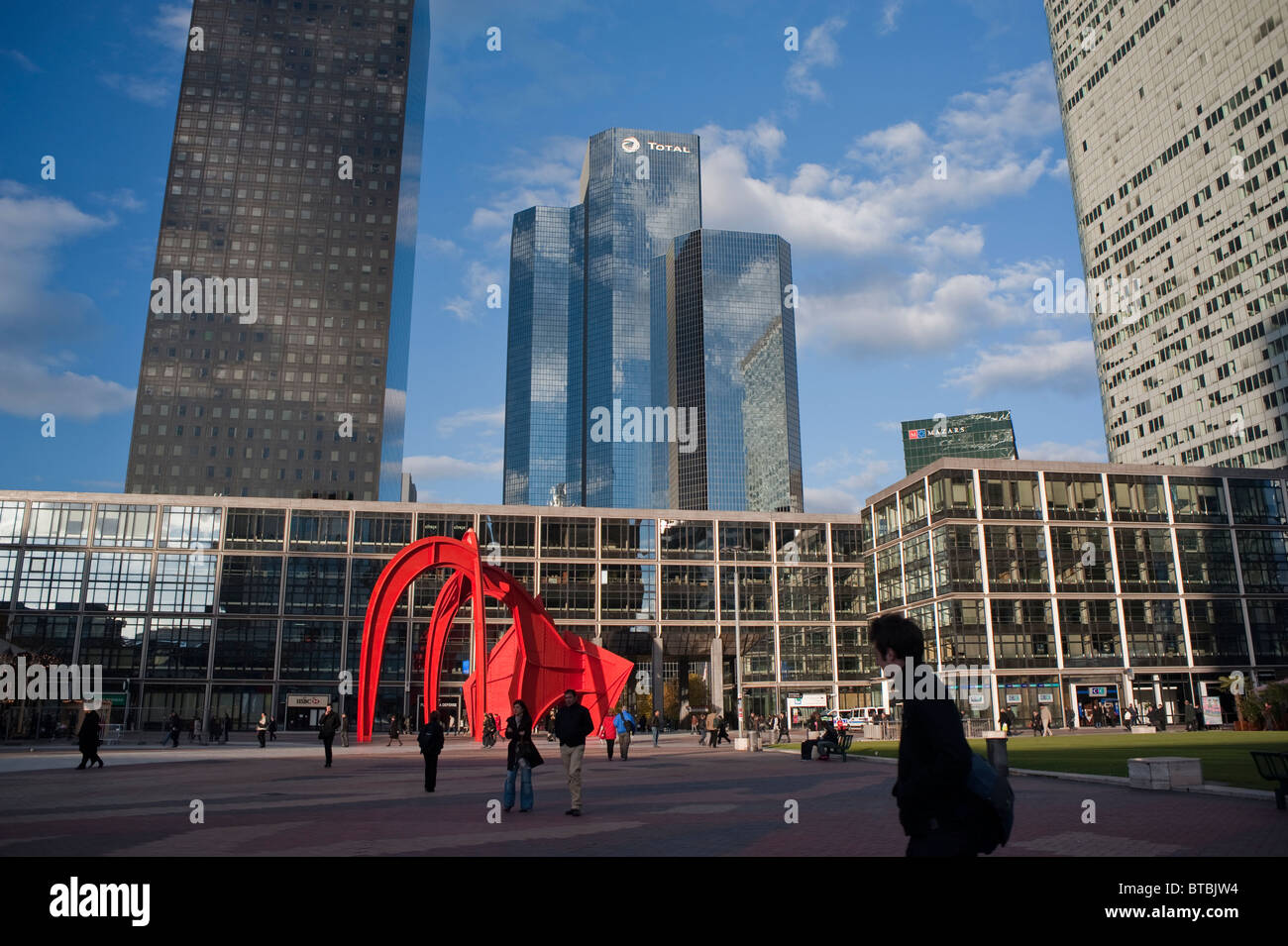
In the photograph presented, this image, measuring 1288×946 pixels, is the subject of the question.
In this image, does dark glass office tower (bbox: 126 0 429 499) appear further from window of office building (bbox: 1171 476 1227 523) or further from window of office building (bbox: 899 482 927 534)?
window of office building (bbox: 1171 476 1227 523)

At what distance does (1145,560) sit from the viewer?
232 feet

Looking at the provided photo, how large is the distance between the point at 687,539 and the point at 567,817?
244 feet

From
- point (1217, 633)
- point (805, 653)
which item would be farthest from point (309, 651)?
point (1217, 633)

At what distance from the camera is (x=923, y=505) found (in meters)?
73.1

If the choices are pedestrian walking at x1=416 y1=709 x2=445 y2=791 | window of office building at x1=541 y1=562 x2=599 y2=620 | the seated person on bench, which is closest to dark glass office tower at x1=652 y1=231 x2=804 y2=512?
window of office building at x1=541 y1=562 x2=599 y2=620

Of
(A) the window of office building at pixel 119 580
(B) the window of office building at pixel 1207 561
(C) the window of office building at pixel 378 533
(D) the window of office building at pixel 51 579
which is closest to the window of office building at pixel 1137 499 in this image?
(B) the window of office building at pixel 1207 561

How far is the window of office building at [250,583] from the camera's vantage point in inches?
3078

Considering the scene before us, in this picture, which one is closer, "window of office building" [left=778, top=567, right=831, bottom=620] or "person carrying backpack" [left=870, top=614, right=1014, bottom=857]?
"person carrying backpack" [left=870, top=614, right=1014, bottom=857]

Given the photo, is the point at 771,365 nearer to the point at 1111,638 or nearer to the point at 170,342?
the point at 170,342

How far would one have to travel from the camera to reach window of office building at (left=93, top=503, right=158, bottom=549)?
78.8 metres

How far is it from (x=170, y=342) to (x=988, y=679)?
377 feet

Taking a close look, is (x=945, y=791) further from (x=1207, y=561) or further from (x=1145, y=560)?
(x=1207, y=561)

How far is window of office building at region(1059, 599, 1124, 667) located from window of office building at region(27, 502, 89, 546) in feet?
263
